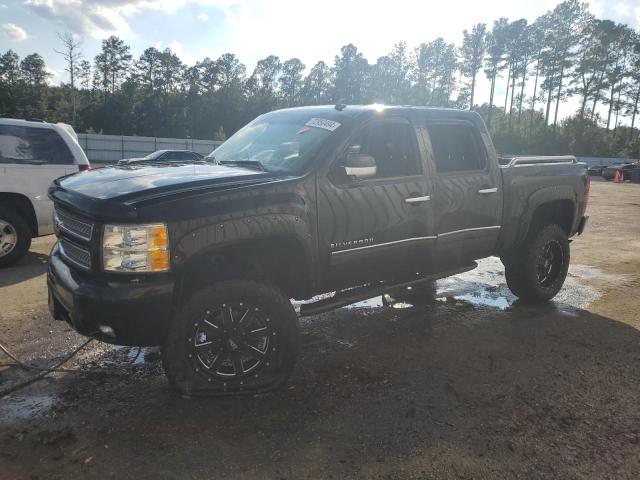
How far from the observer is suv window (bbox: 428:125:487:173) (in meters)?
4.48

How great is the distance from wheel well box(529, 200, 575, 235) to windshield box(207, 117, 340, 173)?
9.37 ft

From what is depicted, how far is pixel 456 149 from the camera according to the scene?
4.73 m

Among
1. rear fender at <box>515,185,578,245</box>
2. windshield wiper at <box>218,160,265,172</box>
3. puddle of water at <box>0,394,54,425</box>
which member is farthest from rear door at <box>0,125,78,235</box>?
rear fender at <box>515,185,578,245</box>

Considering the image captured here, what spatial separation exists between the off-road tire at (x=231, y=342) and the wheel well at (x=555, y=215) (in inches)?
134

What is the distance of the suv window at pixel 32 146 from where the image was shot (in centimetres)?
657

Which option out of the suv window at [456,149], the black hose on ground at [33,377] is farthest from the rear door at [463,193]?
the black hose on ground at [33,377]

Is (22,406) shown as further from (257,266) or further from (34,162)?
(34,162)

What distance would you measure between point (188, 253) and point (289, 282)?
0.92 m

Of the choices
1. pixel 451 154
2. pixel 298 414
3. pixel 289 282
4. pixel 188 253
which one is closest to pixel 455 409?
pixel 298 414

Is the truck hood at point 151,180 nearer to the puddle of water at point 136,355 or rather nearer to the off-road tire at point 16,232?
the puddle of water at point 136,355

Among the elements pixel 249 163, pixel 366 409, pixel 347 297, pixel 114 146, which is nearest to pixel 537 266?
pixel 347 297

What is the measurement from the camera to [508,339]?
4.55m

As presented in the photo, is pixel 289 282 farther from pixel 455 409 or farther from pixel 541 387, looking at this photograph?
pixel 541 387

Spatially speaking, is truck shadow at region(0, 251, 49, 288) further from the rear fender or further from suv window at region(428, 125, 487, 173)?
the rear fender
